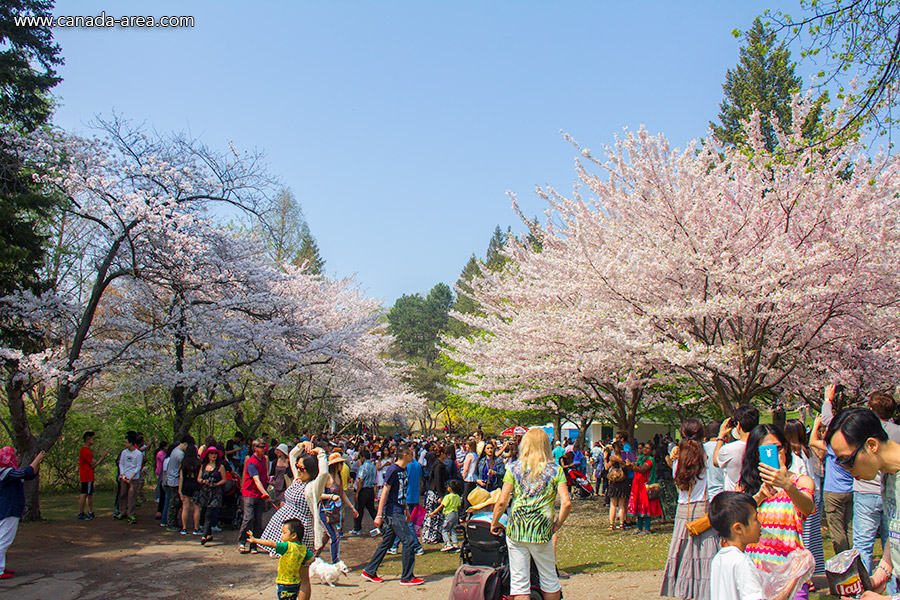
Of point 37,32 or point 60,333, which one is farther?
point 60,333

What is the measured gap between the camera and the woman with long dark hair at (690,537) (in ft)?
18.0

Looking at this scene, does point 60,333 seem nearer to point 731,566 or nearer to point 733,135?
point 731,566

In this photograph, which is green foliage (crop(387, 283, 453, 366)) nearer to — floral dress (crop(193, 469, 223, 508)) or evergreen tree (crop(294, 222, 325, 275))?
evergreen tree (crop(294, 222, 325, 275))

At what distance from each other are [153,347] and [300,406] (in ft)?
46.2

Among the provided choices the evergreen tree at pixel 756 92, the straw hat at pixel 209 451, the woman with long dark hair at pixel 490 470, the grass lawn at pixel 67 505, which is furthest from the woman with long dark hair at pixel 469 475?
the evergreen tree at pixel 756 92

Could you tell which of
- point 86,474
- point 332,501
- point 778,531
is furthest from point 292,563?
point 86,474

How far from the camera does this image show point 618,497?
11734 millimetres

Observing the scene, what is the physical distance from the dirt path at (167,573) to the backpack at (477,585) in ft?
7.14

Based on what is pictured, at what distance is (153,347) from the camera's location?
14766 millimetres

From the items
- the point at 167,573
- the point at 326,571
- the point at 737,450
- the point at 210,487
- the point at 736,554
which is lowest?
the point at 167,573

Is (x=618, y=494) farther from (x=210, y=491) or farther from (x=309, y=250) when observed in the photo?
(x=309, y=250)

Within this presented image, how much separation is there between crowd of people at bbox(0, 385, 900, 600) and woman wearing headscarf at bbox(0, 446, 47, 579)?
15 millimetres

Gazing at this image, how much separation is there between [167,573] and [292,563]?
4194 mm

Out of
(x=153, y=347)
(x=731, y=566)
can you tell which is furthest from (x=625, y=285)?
(x=153, y=347)
